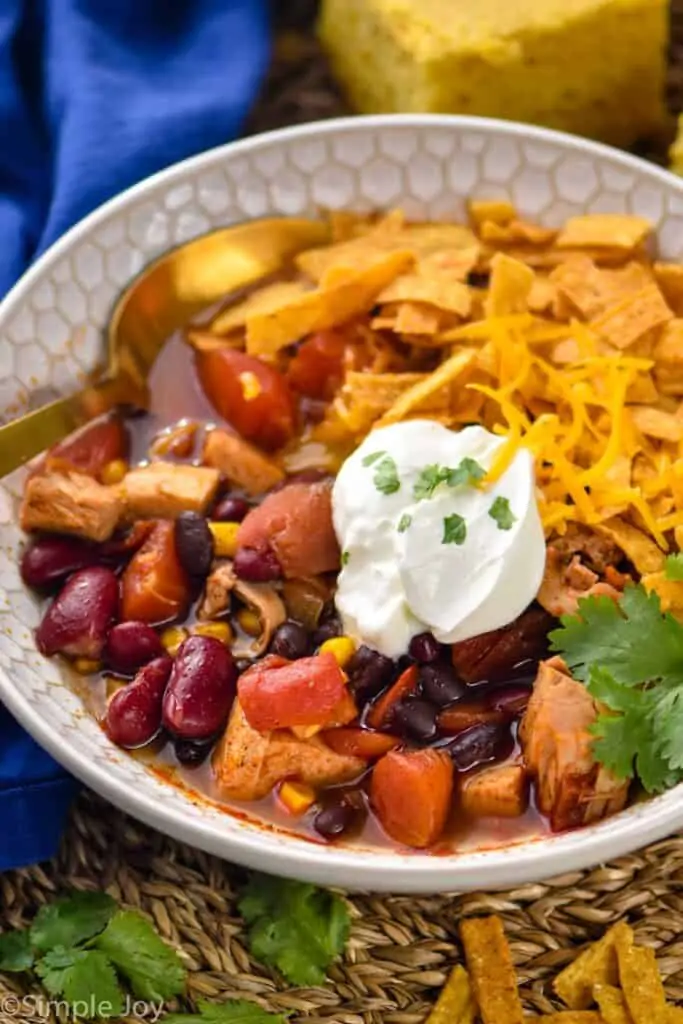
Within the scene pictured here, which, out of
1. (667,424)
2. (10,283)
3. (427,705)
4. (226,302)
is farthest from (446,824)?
(10,283)

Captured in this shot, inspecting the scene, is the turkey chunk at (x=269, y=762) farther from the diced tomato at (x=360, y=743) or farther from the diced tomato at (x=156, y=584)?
the diced tomato at (x=156, y=584)

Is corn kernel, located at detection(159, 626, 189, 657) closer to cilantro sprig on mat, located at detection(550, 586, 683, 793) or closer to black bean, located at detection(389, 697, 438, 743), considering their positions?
black bean, located at detection(389, 697, 438, 743)

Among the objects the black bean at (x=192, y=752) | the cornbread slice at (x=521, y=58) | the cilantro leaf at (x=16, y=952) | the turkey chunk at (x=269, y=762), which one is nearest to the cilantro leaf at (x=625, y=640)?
the turkey chunk at (x=269, y=762)

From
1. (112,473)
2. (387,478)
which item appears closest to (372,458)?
(387,478)

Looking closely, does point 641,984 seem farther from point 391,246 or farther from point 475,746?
point 391,246

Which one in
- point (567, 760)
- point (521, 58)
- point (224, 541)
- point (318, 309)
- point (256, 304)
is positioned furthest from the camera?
point (521, 58)

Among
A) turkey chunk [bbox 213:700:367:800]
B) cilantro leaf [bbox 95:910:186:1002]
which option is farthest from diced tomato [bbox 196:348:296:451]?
cilantro leaf [bbox 95:910:186:1002]
